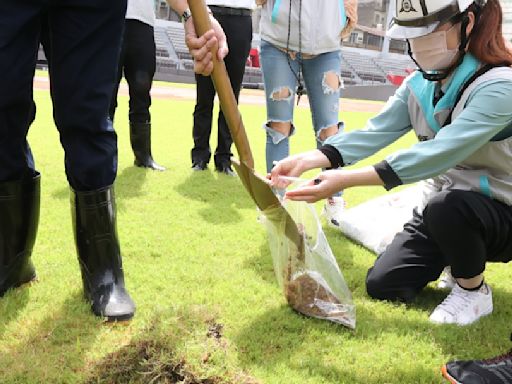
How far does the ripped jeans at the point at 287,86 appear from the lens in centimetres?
307

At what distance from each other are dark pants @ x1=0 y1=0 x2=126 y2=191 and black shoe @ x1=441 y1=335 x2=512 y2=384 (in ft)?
3.98

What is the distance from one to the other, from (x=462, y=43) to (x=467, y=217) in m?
0.58

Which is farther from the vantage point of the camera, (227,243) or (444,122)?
(227,243)

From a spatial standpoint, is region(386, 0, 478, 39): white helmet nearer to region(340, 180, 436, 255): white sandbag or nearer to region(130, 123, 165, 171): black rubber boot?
Result: region(340, 180, 436, 255): white sandbag

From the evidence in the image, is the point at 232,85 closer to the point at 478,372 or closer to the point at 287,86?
the point at 287,86

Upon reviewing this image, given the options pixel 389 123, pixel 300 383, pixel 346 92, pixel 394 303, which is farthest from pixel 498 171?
pixel 346 92

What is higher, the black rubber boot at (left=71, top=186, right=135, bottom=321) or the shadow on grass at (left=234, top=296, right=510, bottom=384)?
the black rubber boot at (left=71, top=186, right=135, bottom=321)

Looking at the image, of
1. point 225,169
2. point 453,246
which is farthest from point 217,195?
point 453,246

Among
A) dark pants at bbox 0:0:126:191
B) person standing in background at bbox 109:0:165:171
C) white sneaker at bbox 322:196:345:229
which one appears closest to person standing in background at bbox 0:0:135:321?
dark pants at bbox 0:0:126:191

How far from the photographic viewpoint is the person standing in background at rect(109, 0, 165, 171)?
157 inches

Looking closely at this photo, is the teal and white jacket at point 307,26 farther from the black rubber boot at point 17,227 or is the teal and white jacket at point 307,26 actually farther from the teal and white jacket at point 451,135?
the black rubber boot at point 17,227

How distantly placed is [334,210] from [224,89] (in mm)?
1409

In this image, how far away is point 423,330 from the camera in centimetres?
196

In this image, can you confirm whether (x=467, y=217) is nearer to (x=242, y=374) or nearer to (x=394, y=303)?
(x=394, y=303)
